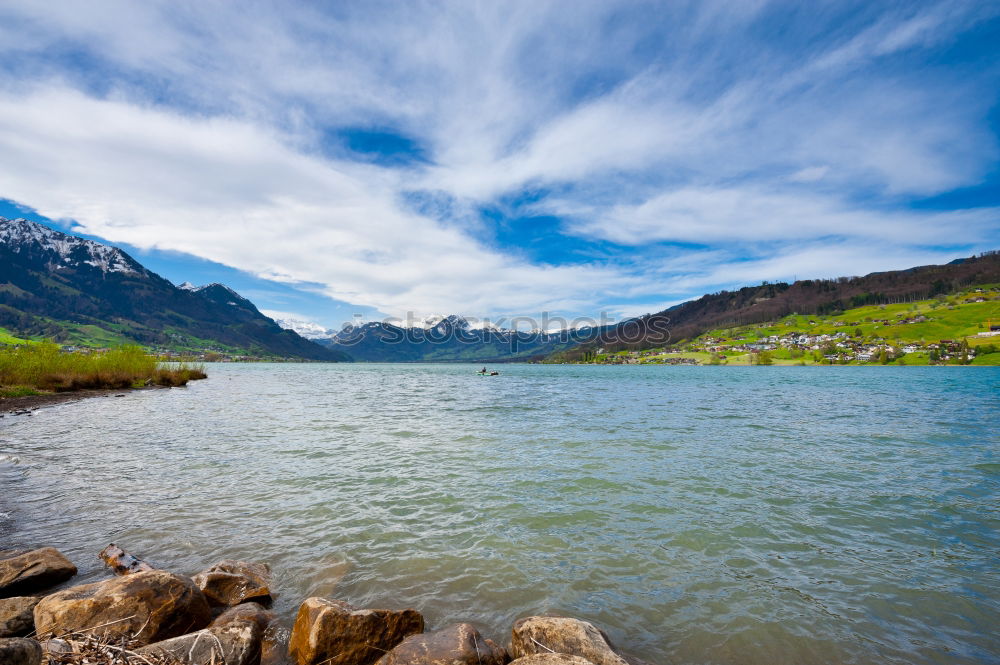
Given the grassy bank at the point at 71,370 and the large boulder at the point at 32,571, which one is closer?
the large boulder at the point at 32,571

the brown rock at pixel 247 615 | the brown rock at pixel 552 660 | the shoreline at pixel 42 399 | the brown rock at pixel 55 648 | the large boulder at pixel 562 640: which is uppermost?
the shoreline at pixel 42 399

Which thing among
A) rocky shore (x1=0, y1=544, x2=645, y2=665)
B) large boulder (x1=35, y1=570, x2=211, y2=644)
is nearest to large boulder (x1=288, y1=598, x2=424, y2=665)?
rocky shore (x1=0, y1=544, x2=645, y2=665)

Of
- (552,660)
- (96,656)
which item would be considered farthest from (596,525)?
(96,656)

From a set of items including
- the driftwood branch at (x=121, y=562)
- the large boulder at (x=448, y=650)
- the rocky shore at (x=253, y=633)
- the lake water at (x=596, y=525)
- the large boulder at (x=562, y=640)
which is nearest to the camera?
the rocky shore at (x=253, y=633)

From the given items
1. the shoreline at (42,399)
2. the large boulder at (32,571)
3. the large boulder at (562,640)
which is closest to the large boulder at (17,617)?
the large boulder at (32,571)

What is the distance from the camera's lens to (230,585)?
26.4 ft

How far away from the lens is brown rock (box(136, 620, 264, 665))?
5.25 meters

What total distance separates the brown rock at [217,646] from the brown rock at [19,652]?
94 cm

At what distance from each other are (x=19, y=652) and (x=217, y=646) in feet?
6.63

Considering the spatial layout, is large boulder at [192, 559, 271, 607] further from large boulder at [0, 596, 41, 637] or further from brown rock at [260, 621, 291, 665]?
large boulder at [0, 596, 41, 637]

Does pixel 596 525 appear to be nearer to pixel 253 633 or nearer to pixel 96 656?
pixel 253 633

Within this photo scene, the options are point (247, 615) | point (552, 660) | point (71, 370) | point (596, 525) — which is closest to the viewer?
point (552, 660)

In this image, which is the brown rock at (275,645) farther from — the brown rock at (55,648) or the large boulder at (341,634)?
the brown rock at (55,648)

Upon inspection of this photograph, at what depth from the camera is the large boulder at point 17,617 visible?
239 inches
